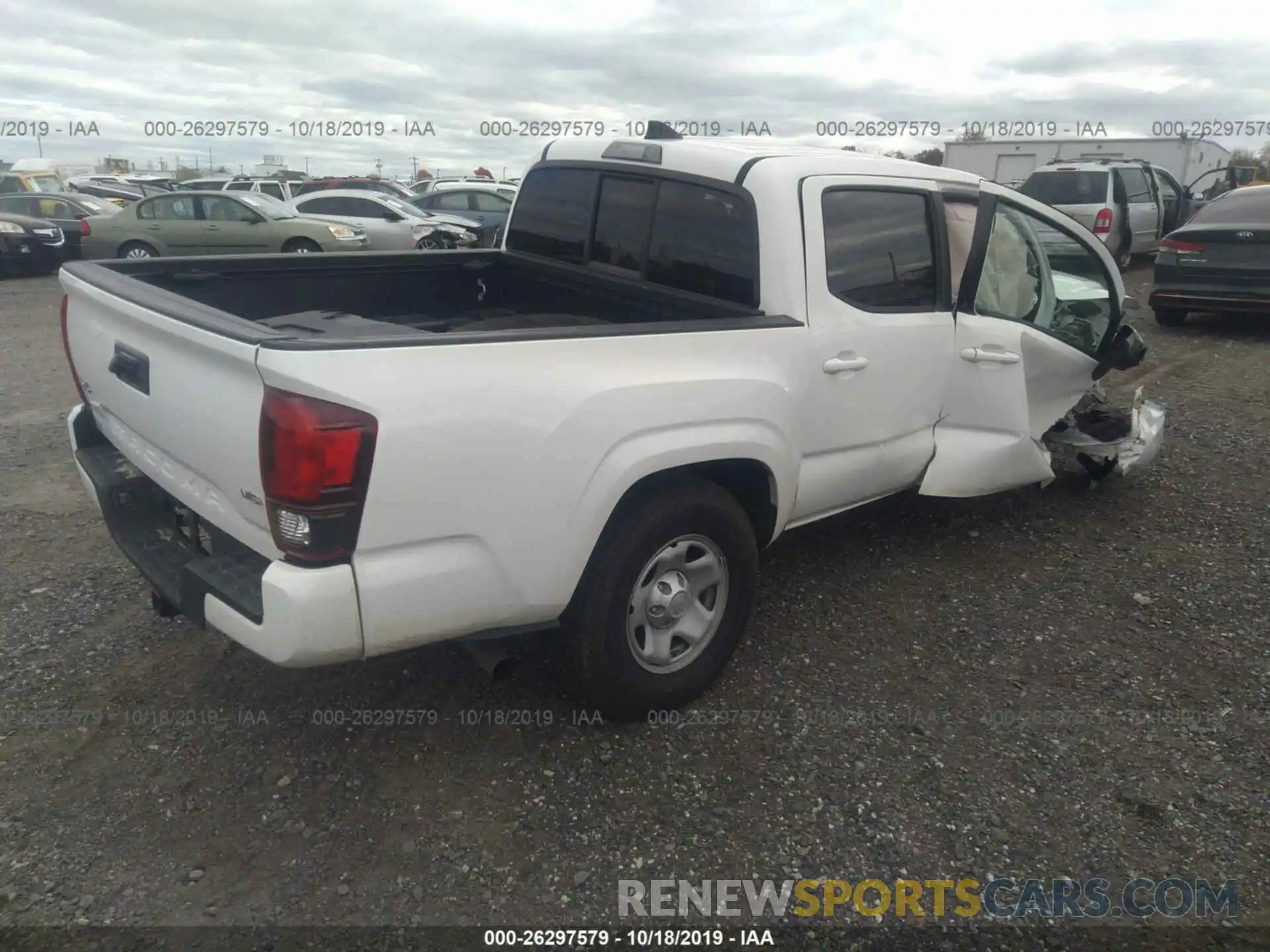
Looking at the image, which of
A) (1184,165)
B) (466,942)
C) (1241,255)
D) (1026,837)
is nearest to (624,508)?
(466,942)

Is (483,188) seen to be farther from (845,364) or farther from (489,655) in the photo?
(489,655)

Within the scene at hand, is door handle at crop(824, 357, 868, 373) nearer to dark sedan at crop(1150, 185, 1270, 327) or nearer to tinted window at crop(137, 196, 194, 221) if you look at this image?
dark sedan at crop(1150, 185, 1270, 327)

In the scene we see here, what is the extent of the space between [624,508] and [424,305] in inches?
80.8

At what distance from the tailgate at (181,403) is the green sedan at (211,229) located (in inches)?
475

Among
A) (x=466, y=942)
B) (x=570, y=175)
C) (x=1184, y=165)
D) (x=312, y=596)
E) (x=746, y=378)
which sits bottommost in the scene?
(x=466, y=942)

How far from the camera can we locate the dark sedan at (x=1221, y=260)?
29.8 feet

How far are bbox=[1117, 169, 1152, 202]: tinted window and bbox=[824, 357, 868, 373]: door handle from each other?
44.8 ft

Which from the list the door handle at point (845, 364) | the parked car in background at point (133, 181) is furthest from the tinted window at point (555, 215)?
the parked car in background at point (133, 181)

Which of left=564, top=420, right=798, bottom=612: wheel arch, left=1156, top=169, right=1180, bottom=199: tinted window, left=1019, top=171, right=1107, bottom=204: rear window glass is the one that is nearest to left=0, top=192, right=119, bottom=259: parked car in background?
left=1019, top=171, right=1107, bottom=204: rear window glass

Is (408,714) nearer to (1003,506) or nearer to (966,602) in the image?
(966,602)

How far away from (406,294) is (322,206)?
43.1ft

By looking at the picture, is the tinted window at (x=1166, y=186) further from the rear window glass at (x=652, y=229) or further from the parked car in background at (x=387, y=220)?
the rear window glass at (x=652, y=229)

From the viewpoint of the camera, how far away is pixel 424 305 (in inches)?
175

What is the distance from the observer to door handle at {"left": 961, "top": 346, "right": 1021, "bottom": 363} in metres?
4.04
